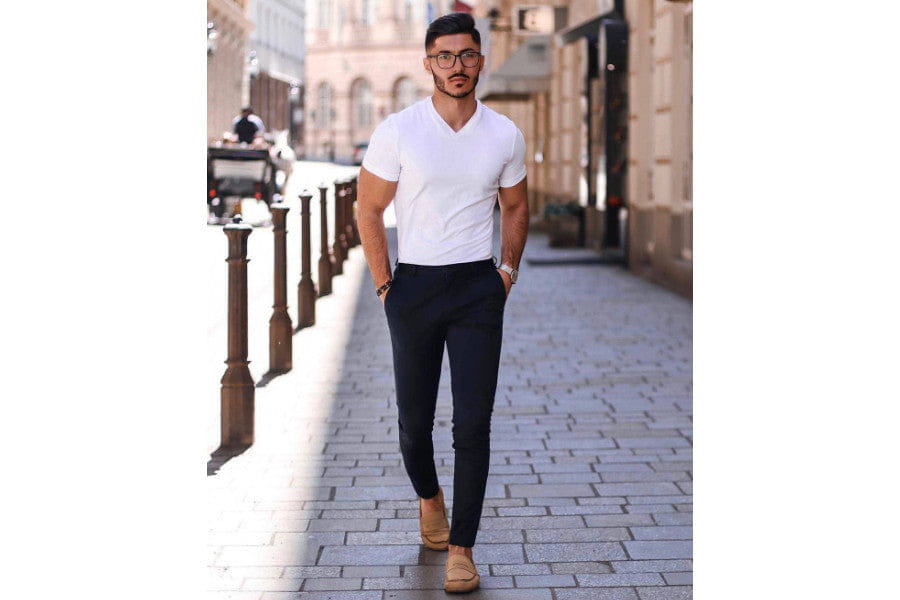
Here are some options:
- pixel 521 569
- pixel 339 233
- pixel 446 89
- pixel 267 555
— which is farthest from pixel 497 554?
pixel 339 233

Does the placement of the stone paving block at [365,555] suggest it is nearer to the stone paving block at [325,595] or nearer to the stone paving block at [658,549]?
the stone paving block at [325,595]

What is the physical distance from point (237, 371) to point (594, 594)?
244 cm

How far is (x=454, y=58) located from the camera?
13.1 feet

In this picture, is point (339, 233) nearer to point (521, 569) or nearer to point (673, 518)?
point (673, 518)

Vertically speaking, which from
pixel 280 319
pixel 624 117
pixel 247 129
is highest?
pixel 247 129

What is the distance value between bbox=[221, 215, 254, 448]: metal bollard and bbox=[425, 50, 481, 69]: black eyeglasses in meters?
2.31

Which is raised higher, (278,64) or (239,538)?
(278,64)

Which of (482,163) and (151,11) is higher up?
(151,11)

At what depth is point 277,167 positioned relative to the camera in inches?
907

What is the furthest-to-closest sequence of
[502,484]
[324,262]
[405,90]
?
1. [405,90]
2. [324,262]
3. [502,484]

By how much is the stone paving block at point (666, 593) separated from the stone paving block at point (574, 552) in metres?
0.33
